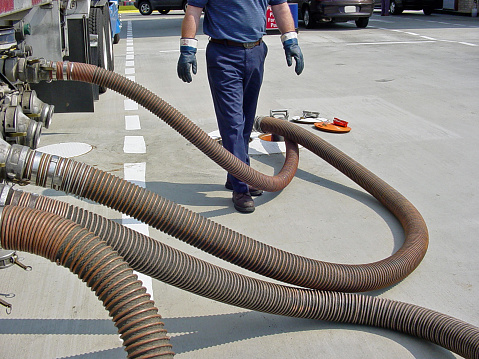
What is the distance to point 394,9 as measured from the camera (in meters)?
22.6

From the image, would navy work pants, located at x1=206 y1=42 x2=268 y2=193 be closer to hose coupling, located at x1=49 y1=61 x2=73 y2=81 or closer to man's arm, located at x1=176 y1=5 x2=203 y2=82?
man's arm, located at x1=176 y1=5 x2=203 y2=82

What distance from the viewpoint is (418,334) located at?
2.71m

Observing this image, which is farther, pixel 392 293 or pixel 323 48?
pixel 323 48

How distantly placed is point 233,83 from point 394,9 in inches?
808

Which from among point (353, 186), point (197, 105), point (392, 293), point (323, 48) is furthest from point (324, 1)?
point (392, 293)

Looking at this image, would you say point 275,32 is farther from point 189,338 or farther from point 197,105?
point 189,338

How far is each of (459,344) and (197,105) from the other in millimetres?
5342

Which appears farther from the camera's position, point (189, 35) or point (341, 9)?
point (341, 9)

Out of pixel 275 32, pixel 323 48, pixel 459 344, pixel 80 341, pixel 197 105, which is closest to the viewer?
pixel 459 344

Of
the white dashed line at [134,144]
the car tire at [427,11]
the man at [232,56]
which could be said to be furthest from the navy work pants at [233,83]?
the car tire at [427,11]

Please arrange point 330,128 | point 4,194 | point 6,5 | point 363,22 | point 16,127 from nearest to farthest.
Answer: point 4,194
point 16,127
point 6,5
point 330,128
point 363,22

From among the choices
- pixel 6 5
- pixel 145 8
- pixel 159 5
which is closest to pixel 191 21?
pixel 6 5

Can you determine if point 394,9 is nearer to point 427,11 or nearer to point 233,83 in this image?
point 427,11

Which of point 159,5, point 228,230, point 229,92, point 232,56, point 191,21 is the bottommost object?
point 228,230
